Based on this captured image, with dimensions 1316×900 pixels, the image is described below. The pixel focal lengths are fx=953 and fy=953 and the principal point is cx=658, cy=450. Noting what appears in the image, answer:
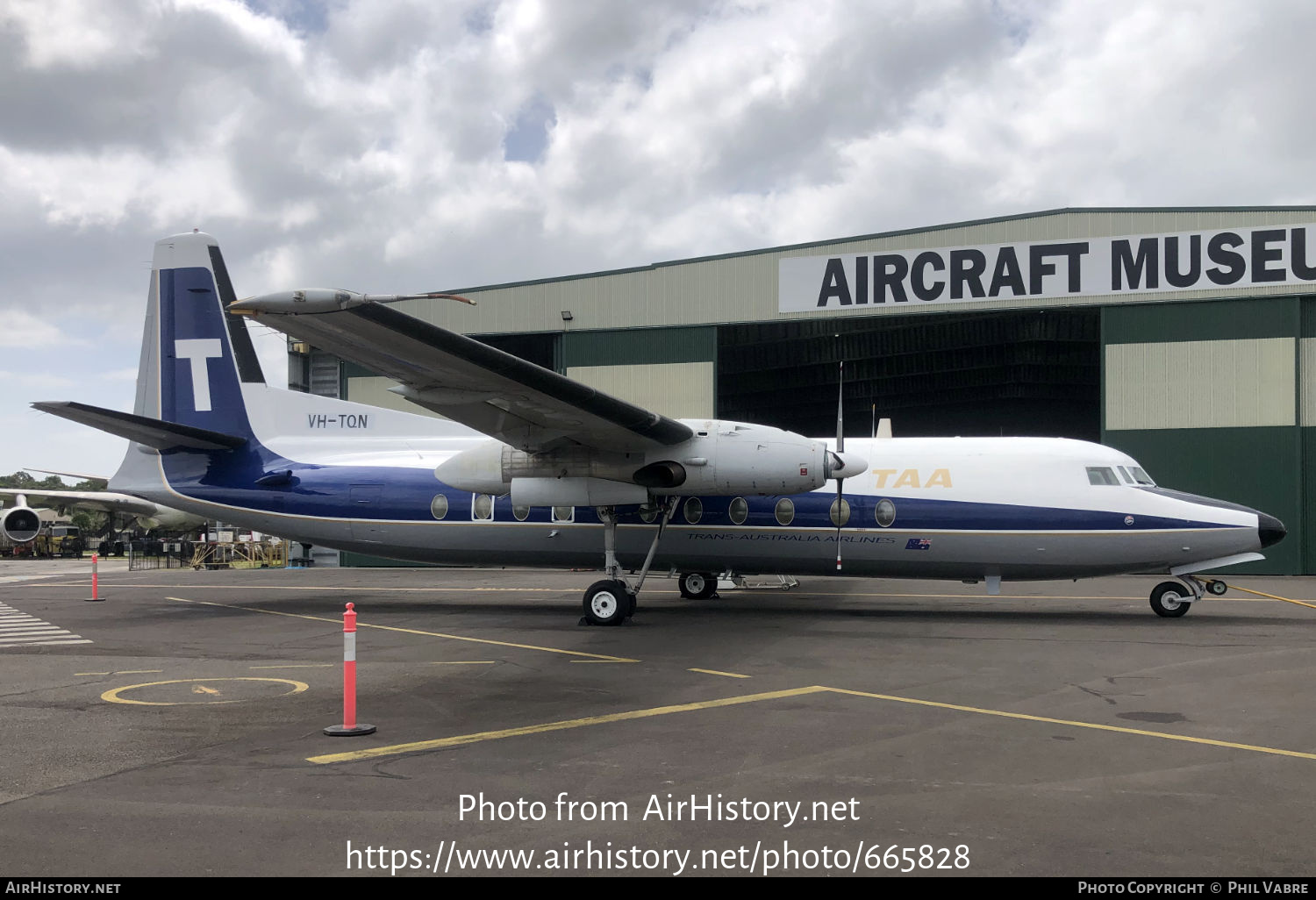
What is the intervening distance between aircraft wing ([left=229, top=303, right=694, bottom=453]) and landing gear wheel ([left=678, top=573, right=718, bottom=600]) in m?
5.47

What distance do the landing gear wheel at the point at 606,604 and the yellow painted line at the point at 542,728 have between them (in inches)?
216

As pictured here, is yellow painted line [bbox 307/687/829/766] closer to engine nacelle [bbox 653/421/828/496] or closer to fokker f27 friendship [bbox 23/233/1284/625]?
fokker f27 friendship [bbox 23/233/1284/625]

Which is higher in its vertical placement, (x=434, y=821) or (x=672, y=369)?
(x=672, y=369)

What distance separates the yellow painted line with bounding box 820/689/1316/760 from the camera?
7074 mm

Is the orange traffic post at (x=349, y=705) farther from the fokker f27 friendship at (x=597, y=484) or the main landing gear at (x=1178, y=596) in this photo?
the main landing gear at (x=1178, y=596)

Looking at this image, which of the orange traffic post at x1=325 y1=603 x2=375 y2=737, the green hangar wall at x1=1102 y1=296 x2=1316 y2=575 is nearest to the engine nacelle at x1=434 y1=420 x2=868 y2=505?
the orange traffic post at x1=325 y1=603 x2=375 y2=737

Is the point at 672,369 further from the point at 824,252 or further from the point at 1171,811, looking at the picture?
the point at 1171,811

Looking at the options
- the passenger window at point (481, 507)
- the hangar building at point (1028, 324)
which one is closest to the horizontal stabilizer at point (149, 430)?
the passenger window at point (481, 507)

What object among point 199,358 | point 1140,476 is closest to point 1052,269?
point 1140,476

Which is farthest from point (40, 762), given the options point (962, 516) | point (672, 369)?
point (672, 369)

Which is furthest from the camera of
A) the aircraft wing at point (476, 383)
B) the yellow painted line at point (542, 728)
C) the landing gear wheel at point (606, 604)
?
the landing gear wheel at point (606, 604)

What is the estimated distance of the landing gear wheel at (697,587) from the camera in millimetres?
Answer: 19156

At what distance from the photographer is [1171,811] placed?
5.50 meters

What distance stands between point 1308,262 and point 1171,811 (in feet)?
90.1
